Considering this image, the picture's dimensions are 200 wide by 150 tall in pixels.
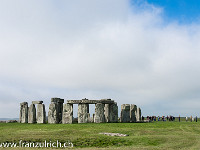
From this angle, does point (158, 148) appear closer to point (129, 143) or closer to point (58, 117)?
point (129, 143)

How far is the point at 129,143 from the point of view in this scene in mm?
11609

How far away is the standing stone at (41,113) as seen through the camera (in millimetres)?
25469

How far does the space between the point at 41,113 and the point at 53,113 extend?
1.47 m

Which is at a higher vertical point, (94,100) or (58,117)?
(94,100)

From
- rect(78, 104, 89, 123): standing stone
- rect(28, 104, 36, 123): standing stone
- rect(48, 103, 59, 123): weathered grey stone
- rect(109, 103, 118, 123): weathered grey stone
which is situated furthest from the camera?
rect(28, 104, 36, 123): standing stone

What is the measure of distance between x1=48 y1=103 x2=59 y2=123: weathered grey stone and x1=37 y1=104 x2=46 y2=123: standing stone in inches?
32.6

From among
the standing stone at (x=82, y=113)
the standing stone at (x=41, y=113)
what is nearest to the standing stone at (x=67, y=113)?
the standing stone at (x=82, y=113)

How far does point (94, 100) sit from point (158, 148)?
47.5 ft

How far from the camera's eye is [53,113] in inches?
986

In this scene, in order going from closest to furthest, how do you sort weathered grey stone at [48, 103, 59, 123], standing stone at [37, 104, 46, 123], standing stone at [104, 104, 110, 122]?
1. weathered grey stone at [48, 103, 59, 123]
2. standing stone at [104, 104, 110, 122]
3. standing stone at [37, 104, 46, 123]

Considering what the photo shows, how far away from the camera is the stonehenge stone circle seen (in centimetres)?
2405

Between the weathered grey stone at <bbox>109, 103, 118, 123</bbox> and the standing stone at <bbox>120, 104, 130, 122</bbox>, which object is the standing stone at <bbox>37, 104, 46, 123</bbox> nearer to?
A: the weathered grey stone at <bbox>109, 103, 118, 123</bbox>

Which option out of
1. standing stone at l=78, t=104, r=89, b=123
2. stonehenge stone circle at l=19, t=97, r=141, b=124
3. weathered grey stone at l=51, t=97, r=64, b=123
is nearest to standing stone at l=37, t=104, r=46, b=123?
stonehenge stone circle at l=19, t=97, r=141, b=124

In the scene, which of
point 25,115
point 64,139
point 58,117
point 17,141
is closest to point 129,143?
point 64,139
